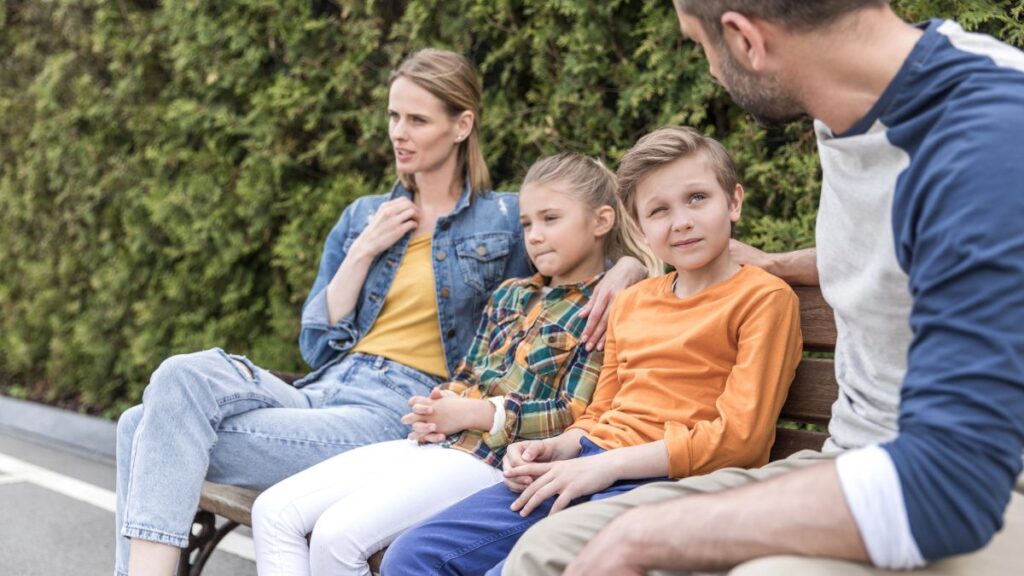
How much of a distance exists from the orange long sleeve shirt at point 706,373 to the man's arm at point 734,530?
566mm

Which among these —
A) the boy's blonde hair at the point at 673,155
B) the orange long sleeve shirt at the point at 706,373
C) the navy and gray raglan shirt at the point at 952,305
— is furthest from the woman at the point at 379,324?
the navy and gray raglan shirt at the point at 952,305

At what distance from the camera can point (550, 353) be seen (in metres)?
2.61

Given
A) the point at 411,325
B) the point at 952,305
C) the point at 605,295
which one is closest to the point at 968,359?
the point at 952,305

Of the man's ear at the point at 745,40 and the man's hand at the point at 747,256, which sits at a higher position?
the man's ear at the point at 745,40

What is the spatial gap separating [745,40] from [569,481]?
0.94 m

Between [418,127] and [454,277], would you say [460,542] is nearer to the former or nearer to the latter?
[454,277]

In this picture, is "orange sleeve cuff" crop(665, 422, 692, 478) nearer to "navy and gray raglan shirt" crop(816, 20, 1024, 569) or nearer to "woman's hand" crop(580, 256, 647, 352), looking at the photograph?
"woman's hand" crop(580, 256, 647, 352)

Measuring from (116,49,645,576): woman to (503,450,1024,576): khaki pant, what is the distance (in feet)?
2.48

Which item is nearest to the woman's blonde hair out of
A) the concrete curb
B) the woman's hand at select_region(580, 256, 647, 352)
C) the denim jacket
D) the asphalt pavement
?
the denim jacket

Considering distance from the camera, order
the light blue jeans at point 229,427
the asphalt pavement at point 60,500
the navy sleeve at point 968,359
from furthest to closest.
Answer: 1. the asphalt pavement at point 60,500
2. the light blue jeans at point 229,427
3. the navy sleeve at point 968,359

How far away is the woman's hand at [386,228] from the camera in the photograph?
314 cm

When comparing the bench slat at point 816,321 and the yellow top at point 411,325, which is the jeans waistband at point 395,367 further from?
the bench slat at point 816,321

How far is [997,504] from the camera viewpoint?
1276mm

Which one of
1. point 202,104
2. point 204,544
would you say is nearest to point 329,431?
point 204,544
